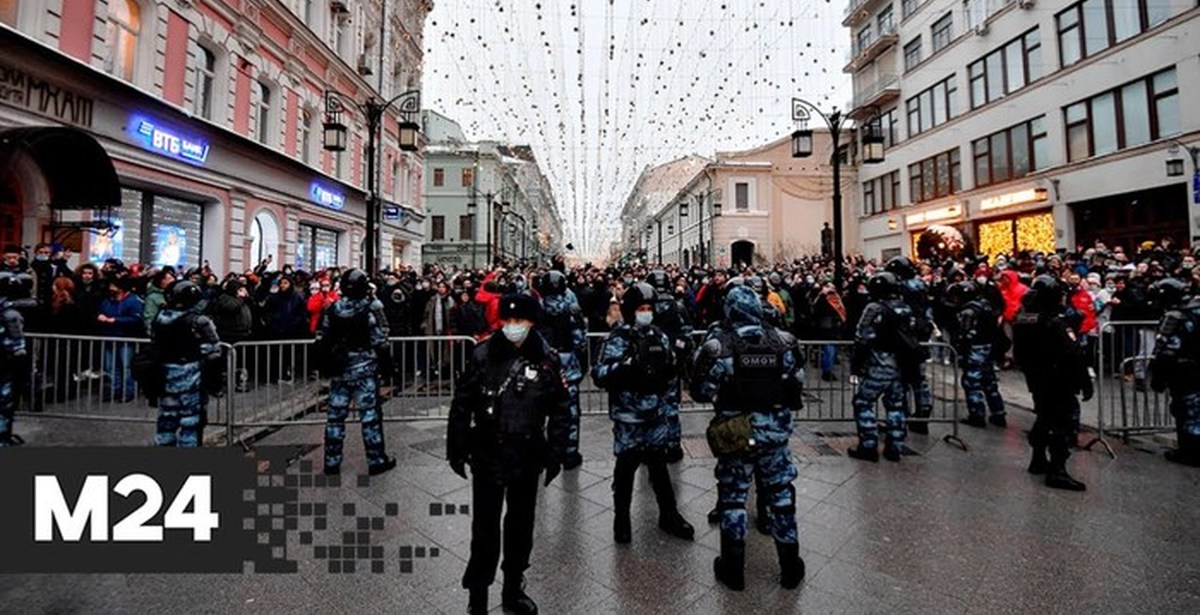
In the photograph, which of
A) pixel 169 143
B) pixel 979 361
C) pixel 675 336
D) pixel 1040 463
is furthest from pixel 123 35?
pixel 1040 463

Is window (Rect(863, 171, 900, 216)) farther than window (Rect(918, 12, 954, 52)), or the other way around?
window (Rect(863, 171, 900, 216))

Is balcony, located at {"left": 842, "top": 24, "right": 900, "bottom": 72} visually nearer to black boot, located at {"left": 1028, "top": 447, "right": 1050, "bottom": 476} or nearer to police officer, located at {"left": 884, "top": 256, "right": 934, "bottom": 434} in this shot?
police officer, located at {"left": 884, "top": 256, "right": 934, "bottom": 434}

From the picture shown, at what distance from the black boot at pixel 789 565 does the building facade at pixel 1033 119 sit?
21.5 metres

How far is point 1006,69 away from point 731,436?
30.5m

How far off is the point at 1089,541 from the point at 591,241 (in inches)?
1417

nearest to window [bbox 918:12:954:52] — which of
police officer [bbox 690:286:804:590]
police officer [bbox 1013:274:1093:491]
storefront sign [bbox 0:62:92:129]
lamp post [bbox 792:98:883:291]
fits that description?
lamp post [bbox 792:98:883:291]

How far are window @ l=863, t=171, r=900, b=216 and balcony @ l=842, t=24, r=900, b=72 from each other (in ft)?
26.2

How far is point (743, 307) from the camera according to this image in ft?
12.0

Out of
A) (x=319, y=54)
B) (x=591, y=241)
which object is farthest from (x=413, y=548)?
(x=591, y=241)

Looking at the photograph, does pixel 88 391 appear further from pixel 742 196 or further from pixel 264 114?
pixel 742 196

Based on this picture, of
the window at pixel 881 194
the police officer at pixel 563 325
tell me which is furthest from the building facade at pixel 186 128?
the window at pixel 881 194

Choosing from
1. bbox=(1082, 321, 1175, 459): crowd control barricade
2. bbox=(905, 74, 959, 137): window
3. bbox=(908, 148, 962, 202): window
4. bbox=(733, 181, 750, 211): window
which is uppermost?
bbox=(905, 74, 959, 137): window

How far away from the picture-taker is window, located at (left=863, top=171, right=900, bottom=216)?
34.3 metres

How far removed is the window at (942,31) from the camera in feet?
94.8
